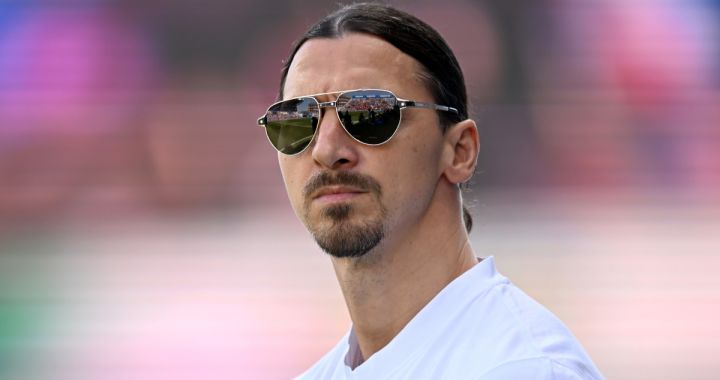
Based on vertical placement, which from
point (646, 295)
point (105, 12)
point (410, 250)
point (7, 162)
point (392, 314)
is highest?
point (105, 12)

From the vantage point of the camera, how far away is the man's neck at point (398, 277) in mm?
1648

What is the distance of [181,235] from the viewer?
507 cm

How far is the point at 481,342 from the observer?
1.39 meters

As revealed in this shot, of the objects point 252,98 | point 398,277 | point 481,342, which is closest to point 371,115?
point 398,277

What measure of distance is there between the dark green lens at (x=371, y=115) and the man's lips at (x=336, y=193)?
0.09 metres

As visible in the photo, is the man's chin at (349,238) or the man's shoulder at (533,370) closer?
the man's shoulder at (533,370)

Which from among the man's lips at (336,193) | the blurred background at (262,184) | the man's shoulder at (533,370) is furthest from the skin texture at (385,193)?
the blurred background at (262,184)

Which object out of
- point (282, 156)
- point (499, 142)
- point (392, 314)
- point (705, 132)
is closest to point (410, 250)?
point (392, 314)

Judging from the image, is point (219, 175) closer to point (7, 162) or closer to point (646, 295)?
point (7, 162)

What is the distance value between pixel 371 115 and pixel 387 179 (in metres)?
0.11

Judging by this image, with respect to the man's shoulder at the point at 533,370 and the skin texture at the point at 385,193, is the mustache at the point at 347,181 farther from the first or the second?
the man's shoulder at the point at 533,370

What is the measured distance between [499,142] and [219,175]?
4.94ft

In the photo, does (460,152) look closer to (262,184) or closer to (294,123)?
(294,123)

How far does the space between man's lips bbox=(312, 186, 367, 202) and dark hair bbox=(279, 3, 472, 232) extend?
0.77 ft
